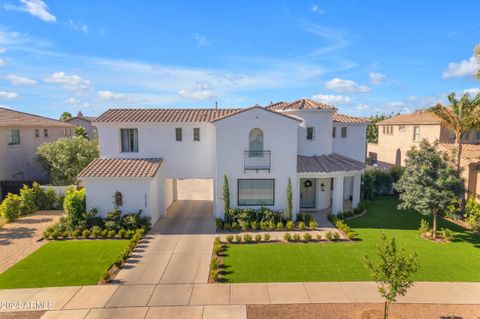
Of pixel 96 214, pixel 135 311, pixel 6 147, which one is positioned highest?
pixel 6 147

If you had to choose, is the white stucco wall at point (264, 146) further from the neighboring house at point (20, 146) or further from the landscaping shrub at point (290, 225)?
the neighboring house at point (20, 146)

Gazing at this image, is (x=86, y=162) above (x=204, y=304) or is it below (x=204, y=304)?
above

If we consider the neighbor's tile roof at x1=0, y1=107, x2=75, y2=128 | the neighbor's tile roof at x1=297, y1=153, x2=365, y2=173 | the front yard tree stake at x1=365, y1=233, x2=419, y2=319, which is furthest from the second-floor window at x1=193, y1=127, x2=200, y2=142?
the neighbor's tile roof at x1=0, y1=107, x2=75, y2=128

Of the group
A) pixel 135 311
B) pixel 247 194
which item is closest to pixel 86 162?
pixel 247 194

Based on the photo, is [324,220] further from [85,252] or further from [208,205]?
[85,252]

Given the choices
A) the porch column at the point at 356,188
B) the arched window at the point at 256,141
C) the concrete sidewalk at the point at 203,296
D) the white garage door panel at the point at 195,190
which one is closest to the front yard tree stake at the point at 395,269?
the concrete sidewalk at the point at 203,296

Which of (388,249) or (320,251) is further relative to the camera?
(320,251)

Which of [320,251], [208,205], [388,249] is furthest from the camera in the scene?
[208,205]
